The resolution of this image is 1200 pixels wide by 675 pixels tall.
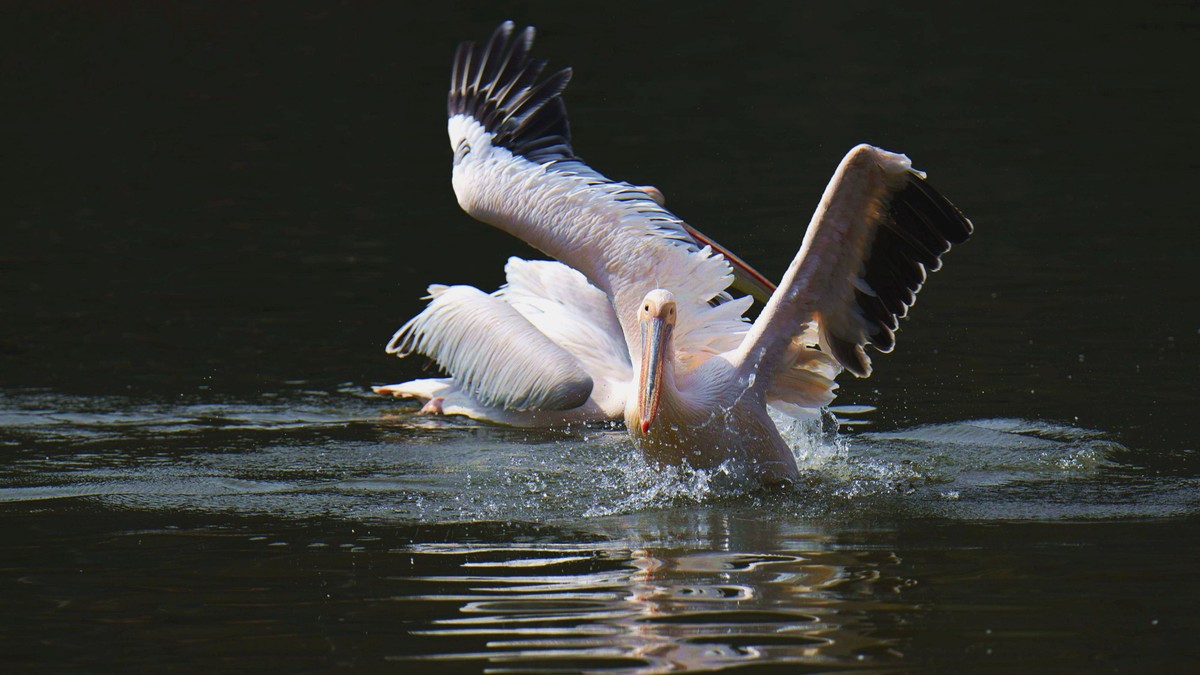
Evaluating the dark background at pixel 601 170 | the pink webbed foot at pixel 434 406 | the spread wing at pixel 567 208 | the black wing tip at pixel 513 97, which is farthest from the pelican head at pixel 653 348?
the pink webbed foot at pixel 434 406

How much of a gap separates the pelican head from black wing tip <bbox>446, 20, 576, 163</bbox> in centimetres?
137

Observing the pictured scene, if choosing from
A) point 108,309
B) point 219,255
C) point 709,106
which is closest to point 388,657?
point 108,309

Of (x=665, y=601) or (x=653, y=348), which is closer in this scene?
(x=665, y=601)

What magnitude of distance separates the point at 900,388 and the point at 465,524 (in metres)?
2.83

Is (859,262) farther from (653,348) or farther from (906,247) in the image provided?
(653,348)

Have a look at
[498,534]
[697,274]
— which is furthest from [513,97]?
[498,534]

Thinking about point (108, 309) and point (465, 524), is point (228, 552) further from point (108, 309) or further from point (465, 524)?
point (108, 309)

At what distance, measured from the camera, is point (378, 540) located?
5.23 meters

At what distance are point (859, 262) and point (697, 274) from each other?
2.64 ft

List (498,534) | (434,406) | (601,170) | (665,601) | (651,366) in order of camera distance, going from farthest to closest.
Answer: (601,170) → (434,406) → (651,366) → (498,534) → (665,601)

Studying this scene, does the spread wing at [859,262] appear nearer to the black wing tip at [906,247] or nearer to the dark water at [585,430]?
the black wing tip at [906,247]

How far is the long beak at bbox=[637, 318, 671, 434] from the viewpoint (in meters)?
5.64

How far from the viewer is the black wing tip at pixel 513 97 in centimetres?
720

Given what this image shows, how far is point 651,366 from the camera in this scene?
223 inches
